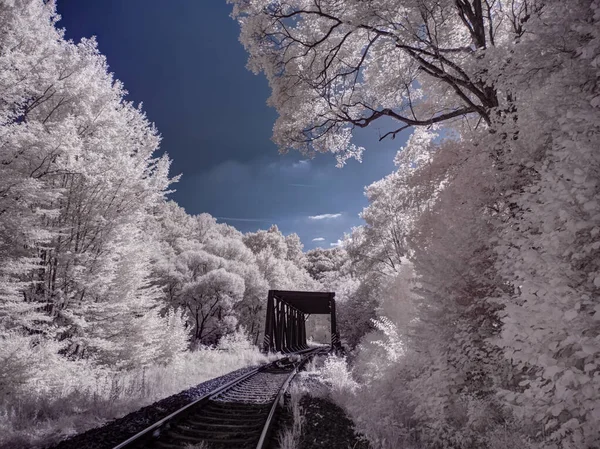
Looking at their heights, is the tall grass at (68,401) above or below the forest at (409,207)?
below

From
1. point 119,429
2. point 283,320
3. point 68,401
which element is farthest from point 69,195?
point 283,320

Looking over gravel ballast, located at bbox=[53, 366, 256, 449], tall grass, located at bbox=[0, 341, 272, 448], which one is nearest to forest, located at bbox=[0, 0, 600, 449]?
tall grass, located at bbox=[0, 341, 272, 448]

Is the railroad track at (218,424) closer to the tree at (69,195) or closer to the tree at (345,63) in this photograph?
the tree at (69,195)

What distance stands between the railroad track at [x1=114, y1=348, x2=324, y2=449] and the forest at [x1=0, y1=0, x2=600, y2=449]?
1437mm

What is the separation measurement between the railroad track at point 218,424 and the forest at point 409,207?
1.44m

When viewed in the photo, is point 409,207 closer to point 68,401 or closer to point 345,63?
point 345,63

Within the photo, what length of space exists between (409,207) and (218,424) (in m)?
8.44

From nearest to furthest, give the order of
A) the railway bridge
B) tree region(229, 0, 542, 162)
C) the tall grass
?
1. the tall grass
2. tree region(229, 0, 542, 162)
3. the railway bridge

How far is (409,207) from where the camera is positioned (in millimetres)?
11234

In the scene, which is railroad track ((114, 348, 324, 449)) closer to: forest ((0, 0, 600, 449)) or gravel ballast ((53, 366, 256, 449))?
gravel ballast ((53, 366, 256, 449))

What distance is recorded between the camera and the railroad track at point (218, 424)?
481cm

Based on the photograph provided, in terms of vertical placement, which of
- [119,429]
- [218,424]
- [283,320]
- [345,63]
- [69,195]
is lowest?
[218,424]

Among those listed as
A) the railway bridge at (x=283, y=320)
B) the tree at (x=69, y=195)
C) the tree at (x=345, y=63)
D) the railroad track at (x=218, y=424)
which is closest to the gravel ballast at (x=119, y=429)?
the railroad track at (x=218, y=424)

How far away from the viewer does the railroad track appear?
4.81 meters
